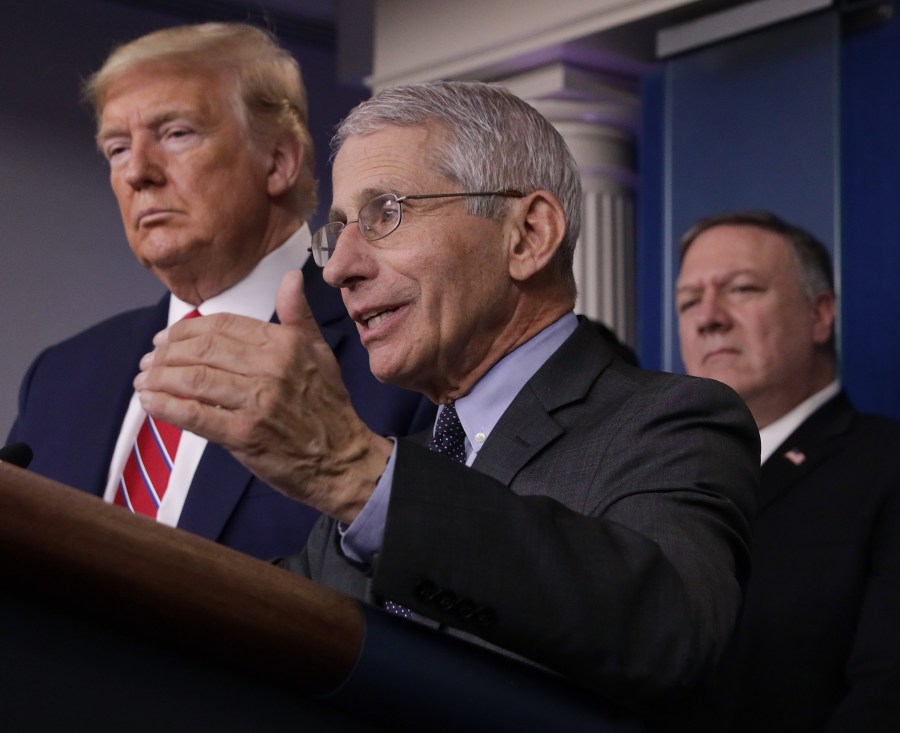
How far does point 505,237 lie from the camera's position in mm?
1769

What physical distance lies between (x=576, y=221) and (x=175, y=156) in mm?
973

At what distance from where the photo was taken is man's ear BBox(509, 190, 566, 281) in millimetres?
1779

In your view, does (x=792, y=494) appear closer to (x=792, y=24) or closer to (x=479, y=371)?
(x=479, y=371)

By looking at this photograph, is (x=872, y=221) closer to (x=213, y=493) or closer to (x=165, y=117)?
(x=165, y=117)

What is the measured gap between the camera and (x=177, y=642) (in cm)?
84

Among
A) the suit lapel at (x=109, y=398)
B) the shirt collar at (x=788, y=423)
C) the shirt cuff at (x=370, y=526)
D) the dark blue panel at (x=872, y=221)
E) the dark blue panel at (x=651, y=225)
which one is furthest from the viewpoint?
the dark blue panel at (x=651, y=225)

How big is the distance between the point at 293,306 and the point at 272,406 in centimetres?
20

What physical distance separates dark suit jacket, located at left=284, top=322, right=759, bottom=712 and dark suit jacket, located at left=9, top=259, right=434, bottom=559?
775mm

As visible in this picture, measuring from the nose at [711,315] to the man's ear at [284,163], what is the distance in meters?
1.06

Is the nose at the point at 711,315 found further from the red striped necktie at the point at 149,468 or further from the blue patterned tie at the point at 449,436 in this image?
the blue patterned tie at the point at 449,436

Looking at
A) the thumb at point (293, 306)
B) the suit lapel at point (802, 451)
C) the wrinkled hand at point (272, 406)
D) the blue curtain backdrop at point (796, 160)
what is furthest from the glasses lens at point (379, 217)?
the blue curtain backdrop at point (796, 160)

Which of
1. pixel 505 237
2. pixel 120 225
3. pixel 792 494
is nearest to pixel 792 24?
pixel 792 494

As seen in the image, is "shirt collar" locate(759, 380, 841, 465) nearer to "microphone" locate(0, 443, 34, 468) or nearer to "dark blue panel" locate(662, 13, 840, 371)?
"dark blue panel" locate(662, 13, 840, 371)

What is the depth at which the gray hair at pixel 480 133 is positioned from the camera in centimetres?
174
